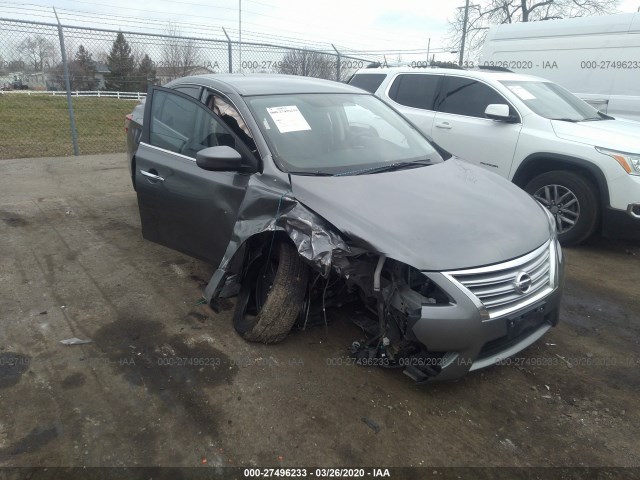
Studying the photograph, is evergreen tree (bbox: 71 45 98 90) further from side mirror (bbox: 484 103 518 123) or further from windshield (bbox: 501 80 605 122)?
windshield (bbox: 501 80 605 122)

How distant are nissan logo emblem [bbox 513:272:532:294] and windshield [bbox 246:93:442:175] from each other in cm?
124

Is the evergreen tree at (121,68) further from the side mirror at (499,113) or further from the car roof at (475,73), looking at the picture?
the side mirror at (499,113)

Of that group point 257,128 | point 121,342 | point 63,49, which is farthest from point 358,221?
point 63,49

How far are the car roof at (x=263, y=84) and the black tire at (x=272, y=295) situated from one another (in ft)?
4.22

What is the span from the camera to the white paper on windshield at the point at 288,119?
3.31 m

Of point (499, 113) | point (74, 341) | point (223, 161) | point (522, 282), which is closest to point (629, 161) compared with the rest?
point (499, 113)

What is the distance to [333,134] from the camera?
3496mm

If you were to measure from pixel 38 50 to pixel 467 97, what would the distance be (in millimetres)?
8277

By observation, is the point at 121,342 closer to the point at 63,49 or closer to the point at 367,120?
the point at 367,120

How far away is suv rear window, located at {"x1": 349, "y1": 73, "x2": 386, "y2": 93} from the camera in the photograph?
697 cm

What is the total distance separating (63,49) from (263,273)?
7.84 meters

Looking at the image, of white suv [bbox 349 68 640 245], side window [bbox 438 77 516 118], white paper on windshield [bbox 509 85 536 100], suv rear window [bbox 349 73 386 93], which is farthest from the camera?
suv rear window [bbox 349 73 386 93]

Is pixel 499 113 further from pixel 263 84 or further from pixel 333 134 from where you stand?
pixel 263 84

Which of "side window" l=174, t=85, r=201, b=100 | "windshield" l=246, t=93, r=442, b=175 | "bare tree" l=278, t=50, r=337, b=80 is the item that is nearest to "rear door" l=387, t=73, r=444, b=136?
"windshield" l=246, t=93, r=442, b=175
